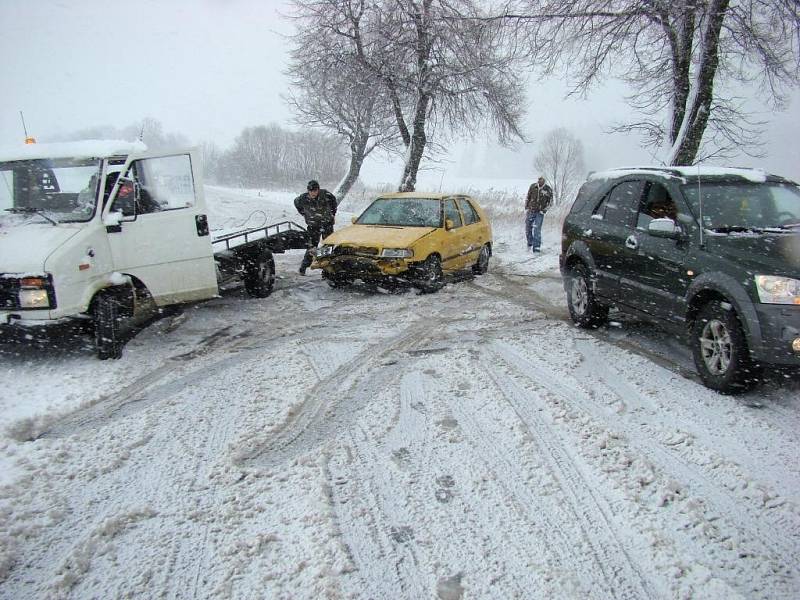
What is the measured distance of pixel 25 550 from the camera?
268 centimetres

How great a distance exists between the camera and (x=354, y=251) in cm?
841

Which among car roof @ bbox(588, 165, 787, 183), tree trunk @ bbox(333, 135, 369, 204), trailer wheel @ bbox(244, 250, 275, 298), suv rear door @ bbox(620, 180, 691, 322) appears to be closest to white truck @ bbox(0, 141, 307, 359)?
trailer wheel @ bbox(244, 250, 275, 298)

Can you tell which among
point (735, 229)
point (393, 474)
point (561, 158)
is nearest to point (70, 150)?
point (393, 474)

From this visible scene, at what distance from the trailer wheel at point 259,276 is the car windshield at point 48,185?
2678 mm

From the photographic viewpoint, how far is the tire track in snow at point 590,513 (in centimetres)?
238

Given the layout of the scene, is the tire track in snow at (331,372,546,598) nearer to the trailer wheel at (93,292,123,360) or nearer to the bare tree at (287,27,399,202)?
the trailer wheel at (93,292,123,360)

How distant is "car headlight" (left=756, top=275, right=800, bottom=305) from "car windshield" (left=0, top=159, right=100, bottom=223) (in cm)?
634

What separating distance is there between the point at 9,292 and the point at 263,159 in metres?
75.2

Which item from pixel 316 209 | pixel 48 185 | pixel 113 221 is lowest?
pixel 316 209

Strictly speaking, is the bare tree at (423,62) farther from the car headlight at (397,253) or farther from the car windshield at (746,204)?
the car windshield at (746,204)

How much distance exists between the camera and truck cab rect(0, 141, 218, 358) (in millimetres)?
5047

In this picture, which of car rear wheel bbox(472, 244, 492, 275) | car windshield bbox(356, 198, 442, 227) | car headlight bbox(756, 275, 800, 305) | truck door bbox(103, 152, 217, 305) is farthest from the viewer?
car rear wheel bbox(472, 244, 492, 275)

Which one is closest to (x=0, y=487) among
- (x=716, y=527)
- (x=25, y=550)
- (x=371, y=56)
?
(x=25, y=550)

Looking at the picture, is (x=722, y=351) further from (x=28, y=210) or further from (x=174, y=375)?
(x=28, y=210)
